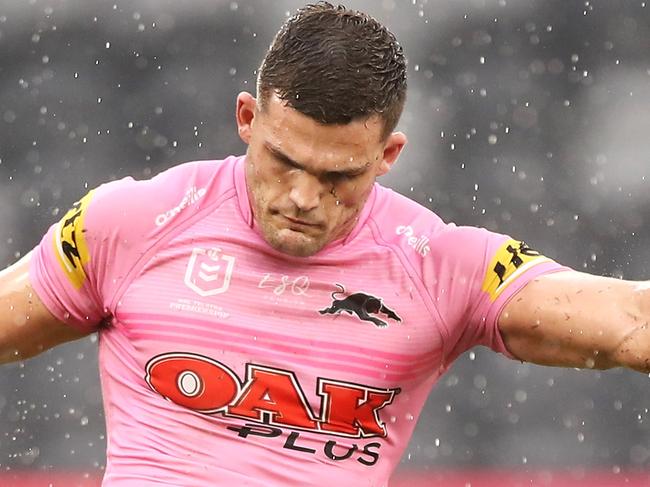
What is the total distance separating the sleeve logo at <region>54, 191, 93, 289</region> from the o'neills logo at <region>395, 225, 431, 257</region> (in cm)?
69

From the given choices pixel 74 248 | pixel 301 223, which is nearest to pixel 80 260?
pixel 74 248

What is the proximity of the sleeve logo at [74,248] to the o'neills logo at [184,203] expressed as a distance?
165 mm

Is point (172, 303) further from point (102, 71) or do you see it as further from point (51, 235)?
point (102, 71)

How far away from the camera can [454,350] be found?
3229 mm

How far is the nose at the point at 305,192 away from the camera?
3000 millimetres

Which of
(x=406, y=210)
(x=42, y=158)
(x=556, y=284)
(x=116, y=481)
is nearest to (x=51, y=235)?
(x=116, y=481)

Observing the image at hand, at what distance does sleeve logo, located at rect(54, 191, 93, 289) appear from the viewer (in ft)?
10.4

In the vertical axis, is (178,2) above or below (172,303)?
below

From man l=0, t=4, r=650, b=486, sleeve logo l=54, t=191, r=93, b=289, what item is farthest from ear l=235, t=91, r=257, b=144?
sleeve logo l=54, t=191, r=93, b=289

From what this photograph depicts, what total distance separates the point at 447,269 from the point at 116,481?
0.84 m

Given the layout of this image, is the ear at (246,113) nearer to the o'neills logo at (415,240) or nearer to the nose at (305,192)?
the nose at (305,192)

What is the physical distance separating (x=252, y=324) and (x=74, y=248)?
42 centimetres

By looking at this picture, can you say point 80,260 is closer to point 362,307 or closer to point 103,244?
point 103,244

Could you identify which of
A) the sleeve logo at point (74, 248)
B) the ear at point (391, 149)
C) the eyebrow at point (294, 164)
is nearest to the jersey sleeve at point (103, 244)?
the sleeve logo at point (74, 248)
